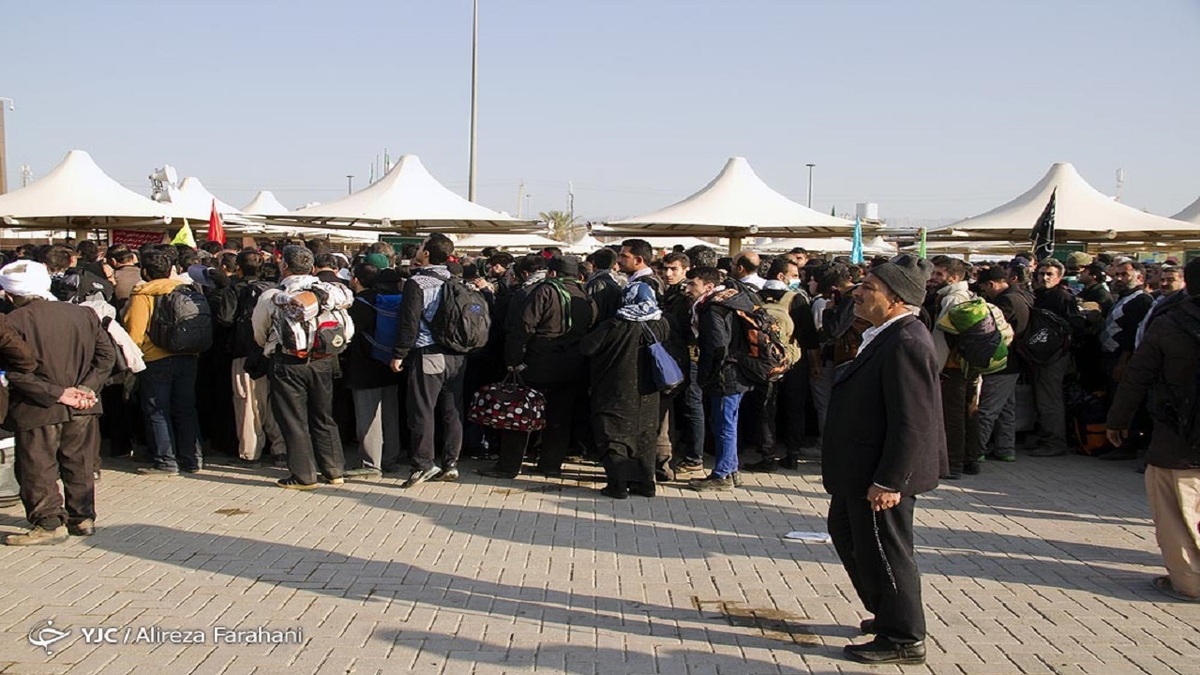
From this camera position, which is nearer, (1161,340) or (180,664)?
(180,664)

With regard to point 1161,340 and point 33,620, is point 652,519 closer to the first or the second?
point 1161,340

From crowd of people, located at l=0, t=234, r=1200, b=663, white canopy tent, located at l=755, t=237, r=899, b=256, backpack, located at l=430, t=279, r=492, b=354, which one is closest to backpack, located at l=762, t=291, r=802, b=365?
crowd of people, located at l=0, t=234, r=1200, b=663

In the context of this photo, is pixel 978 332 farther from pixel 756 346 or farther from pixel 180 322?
pixel 180 322

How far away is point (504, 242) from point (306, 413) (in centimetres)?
2944

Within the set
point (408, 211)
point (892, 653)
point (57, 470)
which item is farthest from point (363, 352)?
point (408, 211)

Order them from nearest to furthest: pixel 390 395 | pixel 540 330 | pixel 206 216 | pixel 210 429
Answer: pixel 540 330, pixel 390 395, pixel 210 429, pixel 206 216

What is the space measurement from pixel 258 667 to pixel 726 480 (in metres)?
4.32

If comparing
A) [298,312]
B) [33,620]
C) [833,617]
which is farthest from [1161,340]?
[33,620]

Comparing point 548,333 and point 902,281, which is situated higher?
point 902,281

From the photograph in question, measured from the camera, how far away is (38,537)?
5.88m

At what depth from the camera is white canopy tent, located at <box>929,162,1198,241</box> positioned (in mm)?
15586

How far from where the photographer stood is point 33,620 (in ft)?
15.6

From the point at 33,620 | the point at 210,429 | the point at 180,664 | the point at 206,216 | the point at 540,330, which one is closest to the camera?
the point at 180,664

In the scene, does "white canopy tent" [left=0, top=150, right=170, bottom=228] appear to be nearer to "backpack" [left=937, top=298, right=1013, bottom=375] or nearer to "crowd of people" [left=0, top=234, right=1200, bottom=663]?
"crowd of people" [left=0, top=234, right=1200, bottom=663]
